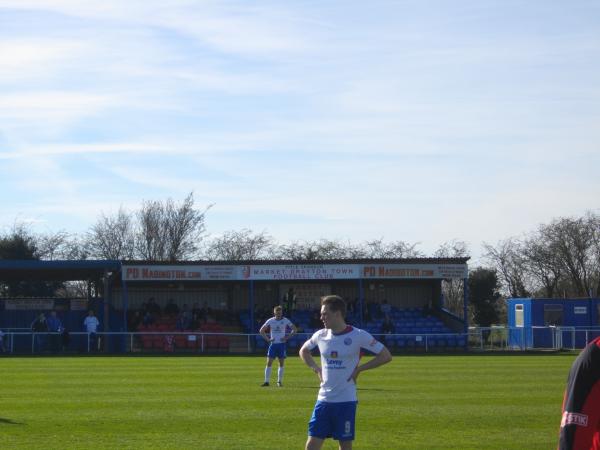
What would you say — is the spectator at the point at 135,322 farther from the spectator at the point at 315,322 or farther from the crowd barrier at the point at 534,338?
the crowd barrier at the point at 534,338

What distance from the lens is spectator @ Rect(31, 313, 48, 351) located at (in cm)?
4419

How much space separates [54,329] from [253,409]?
96.0 ft

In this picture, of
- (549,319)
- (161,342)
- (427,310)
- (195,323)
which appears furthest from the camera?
(427,310)

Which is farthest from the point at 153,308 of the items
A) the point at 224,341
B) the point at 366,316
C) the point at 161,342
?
the point at 366,316

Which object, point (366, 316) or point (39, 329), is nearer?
point (39, 329)

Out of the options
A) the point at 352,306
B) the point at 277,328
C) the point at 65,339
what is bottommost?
the point at 65,339

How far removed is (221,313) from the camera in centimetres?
5128

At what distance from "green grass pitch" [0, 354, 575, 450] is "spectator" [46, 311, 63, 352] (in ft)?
49.9

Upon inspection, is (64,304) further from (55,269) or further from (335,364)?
(335,364)

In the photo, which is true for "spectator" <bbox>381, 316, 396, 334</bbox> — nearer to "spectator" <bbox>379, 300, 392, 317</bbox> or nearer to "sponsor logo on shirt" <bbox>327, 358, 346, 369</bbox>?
"spectator" <bbox>379, 300, 392, 317</bbox>

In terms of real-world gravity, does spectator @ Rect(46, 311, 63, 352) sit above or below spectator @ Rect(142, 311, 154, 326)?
below

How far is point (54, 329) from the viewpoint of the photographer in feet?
148

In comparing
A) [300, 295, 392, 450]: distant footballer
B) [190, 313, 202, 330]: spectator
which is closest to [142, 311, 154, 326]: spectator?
[190, 313, 202, 330]: spectator

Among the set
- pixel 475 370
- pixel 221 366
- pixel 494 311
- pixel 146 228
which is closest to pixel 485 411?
pixel 475 370
